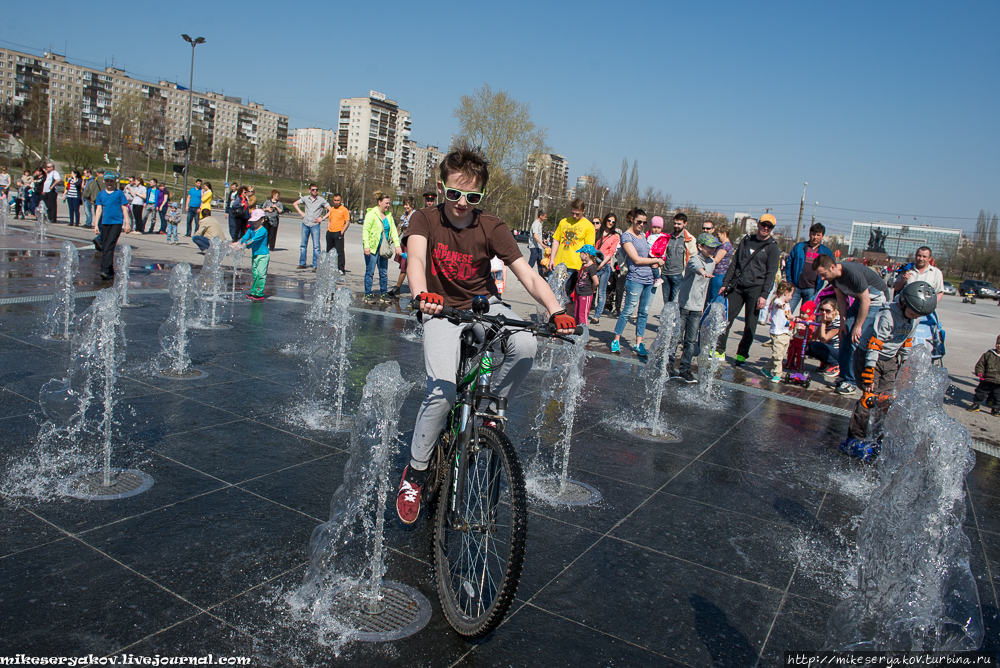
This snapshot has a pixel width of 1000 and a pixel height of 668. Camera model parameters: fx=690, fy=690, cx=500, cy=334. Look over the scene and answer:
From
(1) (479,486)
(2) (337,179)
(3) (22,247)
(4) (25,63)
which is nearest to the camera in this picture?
(1) (479,486)

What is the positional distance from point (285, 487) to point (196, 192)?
2019 cm

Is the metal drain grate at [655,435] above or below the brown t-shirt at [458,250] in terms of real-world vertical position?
below

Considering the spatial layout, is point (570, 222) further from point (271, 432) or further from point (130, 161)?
point (130, 161)

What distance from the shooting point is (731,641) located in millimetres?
2992

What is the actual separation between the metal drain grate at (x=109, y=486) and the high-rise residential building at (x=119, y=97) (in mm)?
118483

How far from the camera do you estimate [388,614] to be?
9.52 ft

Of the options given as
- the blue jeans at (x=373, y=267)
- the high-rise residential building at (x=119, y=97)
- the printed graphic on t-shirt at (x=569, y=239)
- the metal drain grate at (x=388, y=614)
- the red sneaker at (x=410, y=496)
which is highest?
the high-rise residential building at (x=119, y=97)

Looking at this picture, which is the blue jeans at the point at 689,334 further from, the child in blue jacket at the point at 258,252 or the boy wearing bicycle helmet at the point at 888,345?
the child in blue jacket at the point at 258,252

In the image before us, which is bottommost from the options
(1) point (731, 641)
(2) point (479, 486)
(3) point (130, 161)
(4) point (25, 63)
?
(1) point (731, 641)

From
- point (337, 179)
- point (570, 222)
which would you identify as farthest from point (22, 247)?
point (337, 179)

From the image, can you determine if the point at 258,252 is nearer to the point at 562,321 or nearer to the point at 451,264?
the point at 451,264

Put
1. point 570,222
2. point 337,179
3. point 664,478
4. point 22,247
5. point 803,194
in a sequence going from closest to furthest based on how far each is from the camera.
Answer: point 664,478
point 570,222
point 22,247
point 803,194
point 337,179

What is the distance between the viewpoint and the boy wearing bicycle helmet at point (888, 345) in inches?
239

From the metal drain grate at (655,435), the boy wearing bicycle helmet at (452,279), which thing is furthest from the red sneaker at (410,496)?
the metal drain grate at (655,435)
